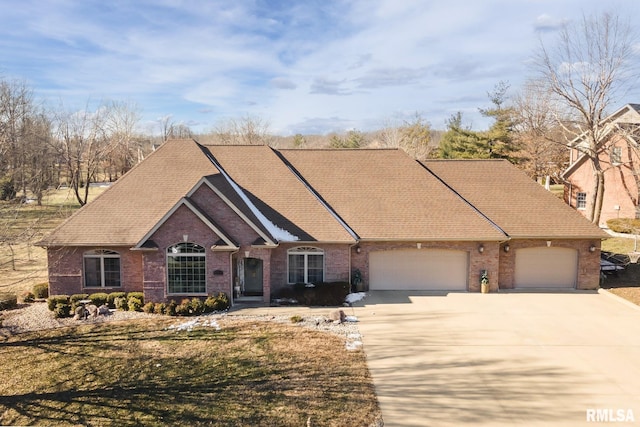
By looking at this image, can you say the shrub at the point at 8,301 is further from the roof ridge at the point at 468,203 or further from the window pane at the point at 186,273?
the roof ridge at the point at 468,203

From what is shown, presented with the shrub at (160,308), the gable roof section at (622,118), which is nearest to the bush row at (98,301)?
the shrub at (160,308)

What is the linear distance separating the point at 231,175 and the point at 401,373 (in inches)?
557

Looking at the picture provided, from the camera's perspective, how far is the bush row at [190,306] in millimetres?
17109

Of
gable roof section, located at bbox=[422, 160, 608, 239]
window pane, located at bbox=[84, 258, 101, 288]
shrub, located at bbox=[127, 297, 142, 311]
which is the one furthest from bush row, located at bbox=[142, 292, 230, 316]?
gable roof section, located at bbox=[422, 160, 608, 239]

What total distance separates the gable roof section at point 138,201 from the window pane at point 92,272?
101cm

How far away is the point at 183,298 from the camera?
58.9 feet

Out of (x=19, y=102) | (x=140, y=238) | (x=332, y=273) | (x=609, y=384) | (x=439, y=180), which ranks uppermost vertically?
(x=19, y=102)

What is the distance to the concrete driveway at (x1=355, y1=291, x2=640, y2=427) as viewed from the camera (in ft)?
33.5

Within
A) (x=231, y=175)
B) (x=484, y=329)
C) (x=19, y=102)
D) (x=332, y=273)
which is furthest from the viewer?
(x=19, y=102)

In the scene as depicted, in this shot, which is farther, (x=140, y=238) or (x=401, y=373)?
(x=140, y=238)

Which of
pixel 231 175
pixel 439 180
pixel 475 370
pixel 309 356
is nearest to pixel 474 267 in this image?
pixel 439 180

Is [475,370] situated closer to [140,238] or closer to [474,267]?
[474,267]

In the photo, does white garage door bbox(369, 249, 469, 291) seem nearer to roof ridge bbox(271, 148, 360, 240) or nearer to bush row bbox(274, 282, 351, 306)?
roof ridge bbox(271, 148, 360, 240)

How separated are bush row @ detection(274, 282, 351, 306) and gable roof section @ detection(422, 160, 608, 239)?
877 centimetres
